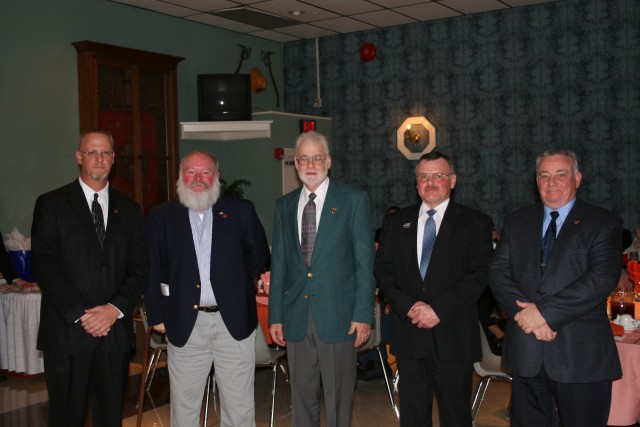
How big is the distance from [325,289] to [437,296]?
0.55m

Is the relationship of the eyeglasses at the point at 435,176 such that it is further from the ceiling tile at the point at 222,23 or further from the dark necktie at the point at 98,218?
the ceiling tile at the point at 222,23

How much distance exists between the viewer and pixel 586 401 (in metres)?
3.00

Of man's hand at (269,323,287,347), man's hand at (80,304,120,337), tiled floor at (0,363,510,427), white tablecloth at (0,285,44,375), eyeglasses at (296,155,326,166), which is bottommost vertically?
tiled floor at (0,363,510,427)

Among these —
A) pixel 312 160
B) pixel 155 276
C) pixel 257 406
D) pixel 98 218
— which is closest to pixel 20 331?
pixel 257 406

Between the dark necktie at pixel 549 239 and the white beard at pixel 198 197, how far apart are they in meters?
1.63

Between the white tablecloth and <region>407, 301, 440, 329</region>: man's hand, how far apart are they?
12.6 ft

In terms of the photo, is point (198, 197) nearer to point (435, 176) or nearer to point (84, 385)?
point (84, 385)

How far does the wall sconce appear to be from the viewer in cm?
912

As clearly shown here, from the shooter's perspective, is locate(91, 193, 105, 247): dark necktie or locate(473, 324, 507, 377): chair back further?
locate(473, 324, 507, 377): chair back

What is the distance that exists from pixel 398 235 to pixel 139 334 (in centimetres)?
447

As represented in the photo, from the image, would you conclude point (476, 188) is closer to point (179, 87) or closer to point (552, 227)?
point (179, 87)

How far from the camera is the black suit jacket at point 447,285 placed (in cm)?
333

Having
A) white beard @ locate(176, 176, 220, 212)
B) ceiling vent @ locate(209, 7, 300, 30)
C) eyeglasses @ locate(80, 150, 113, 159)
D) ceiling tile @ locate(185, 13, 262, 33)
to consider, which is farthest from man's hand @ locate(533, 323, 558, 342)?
ceiling tile @ locate(185, 13, 262, 33)

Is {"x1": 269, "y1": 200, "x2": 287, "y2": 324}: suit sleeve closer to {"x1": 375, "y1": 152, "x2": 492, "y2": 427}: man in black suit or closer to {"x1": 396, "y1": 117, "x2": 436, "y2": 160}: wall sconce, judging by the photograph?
{"x1": 375, "y1": 152, "x2": 492, "y2": 427}: man in black suit
